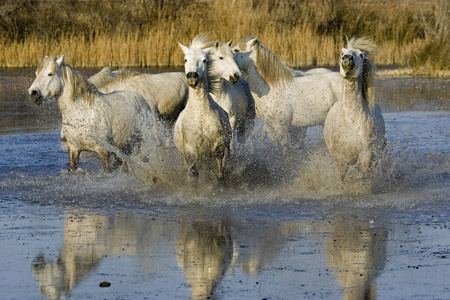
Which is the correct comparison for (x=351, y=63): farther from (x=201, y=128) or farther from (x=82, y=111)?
(x=82, y=111)

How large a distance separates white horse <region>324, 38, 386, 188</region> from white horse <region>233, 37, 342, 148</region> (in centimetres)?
257

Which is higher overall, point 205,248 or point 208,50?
point 208,50

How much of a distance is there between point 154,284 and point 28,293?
793mm

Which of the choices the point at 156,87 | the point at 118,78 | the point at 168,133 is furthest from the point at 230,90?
the point at 118,78

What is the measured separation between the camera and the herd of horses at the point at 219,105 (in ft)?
29.1

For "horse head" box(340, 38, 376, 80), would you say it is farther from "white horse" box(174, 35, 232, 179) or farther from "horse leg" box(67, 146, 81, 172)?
"horse leg" box(67, 146, 81, 172)

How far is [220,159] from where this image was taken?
930 centimetres

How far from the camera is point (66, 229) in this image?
7.37m

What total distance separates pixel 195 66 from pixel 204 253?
311 centimetres

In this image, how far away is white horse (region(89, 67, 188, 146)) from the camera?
12.1m

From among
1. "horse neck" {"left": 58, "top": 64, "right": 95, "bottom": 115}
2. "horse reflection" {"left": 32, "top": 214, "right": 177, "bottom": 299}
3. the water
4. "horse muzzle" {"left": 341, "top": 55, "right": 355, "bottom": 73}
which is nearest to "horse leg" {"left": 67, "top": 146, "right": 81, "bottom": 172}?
the water

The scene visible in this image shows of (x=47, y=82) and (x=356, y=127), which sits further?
(x=47, y=82)

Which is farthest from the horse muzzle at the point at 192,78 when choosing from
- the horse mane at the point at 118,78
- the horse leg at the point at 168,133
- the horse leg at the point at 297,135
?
the horse leg at the point at 168,133

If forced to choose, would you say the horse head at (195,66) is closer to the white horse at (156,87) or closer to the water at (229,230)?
the water at (229,230)
